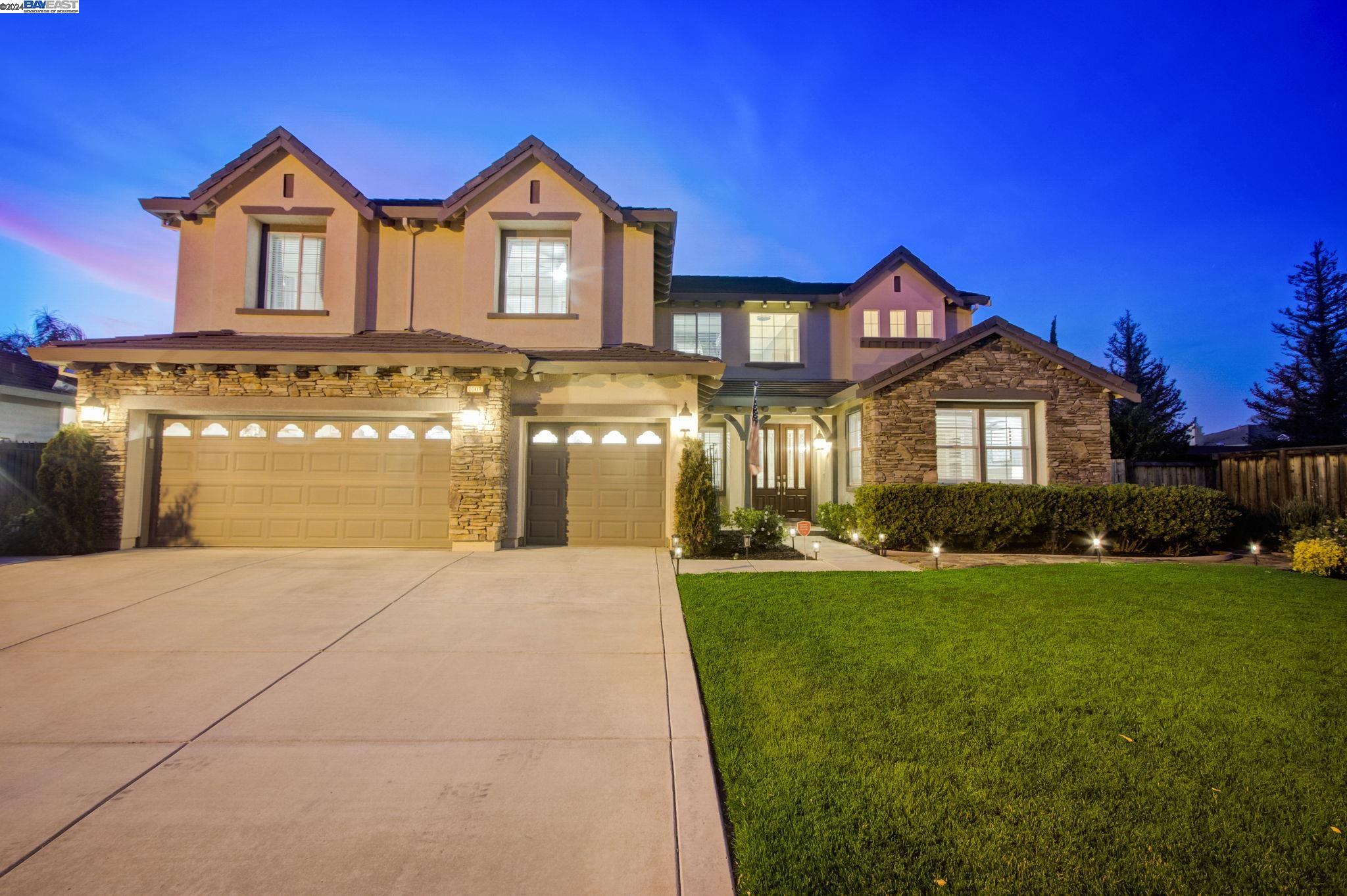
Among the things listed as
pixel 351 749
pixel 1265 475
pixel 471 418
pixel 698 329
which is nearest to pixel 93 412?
pixel 471 418

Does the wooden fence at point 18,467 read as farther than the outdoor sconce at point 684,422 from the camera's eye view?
Yes

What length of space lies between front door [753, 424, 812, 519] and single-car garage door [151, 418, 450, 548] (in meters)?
8.57

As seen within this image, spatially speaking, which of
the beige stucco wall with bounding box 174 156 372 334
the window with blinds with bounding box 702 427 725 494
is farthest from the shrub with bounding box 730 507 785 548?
the beige stucco wall with bounding box 174 156 372 334

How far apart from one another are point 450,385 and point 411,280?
2987 mm

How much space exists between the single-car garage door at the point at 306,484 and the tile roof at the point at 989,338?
8.48m

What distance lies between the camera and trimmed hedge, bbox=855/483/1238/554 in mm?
10992

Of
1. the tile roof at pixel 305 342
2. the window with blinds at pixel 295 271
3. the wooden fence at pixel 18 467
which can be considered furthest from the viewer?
the window with blinds at pixel 295 271

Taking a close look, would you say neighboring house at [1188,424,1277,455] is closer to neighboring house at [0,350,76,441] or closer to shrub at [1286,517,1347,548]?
shrub at [1286,517,1347,548]

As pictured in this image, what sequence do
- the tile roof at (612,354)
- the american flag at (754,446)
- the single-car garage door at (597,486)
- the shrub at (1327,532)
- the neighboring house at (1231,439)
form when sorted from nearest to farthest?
1. the shrub at (1327,532)
2. the tile roof at (612,354)
3. the single-car garage door at (597,486)
4. the american flag at (754,446)
5. the neighboring house at (1231,439)

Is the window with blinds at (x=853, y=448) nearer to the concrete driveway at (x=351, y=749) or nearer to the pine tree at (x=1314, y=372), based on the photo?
the concrete driveway at (x=351, y=749)

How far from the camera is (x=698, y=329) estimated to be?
54.9 feet

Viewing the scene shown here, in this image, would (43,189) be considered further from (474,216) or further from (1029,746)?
(1029,746)

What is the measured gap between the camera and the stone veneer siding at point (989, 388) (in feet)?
40.5

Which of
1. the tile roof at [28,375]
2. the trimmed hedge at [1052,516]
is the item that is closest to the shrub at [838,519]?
the trimmed hedge at [1052,516]
